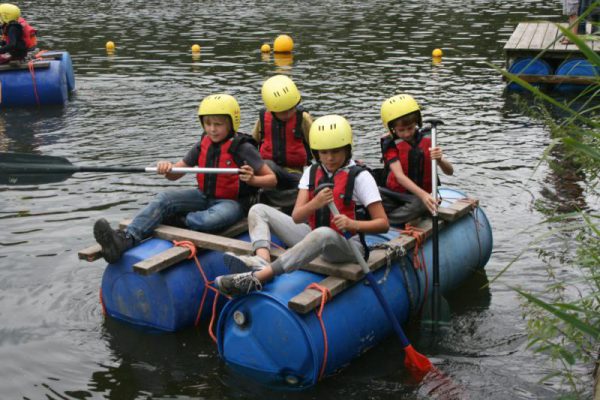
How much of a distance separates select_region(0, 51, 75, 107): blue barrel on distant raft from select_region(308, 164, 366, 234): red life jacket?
10.0m

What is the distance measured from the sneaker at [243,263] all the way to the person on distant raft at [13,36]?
10586 millimetres

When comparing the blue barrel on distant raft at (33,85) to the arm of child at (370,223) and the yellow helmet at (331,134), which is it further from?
the arm of child at (370,223)

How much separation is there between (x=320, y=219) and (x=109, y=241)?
5.53 ft

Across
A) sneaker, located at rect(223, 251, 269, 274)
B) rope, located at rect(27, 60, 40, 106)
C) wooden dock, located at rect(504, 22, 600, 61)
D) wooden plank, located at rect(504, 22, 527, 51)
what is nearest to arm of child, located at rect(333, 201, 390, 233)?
sneaker, located at rect(223, 251, 269, 274)

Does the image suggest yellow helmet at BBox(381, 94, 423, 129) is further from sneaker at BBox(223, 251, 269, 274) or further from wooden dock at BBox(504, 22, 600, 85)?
wooden dock at BBox(504, 22, 600, 85)

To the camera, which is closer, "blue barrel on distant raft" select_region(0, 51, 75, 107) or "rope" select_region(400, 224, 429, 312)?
"rope" select_region(400, 224, 429, 312)

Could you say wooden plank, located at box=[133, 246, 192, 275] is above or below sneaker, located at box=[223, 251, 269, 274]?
below

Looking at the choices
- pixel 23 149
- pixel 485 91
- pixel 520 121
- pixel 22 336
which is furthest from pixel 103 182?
pixel 485 91

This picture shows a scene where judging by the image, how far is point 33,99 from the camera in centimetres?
1540

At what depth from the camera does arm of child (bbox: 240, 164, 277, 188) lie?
23.3 feet

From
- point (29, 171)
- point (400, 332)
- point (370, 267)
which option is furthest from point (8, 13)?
point (400, 332)

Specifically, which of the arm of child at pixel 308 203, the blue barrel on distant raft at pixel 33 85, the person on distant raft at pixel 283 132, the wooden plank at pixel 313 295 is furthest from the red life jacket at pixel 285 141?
the blue barrel on distant raft at pixel 33 85

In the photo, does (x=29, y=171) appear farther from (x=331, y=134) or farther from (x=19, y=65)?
(x=19, y=65)

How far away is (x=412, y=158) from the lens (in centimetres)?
747
